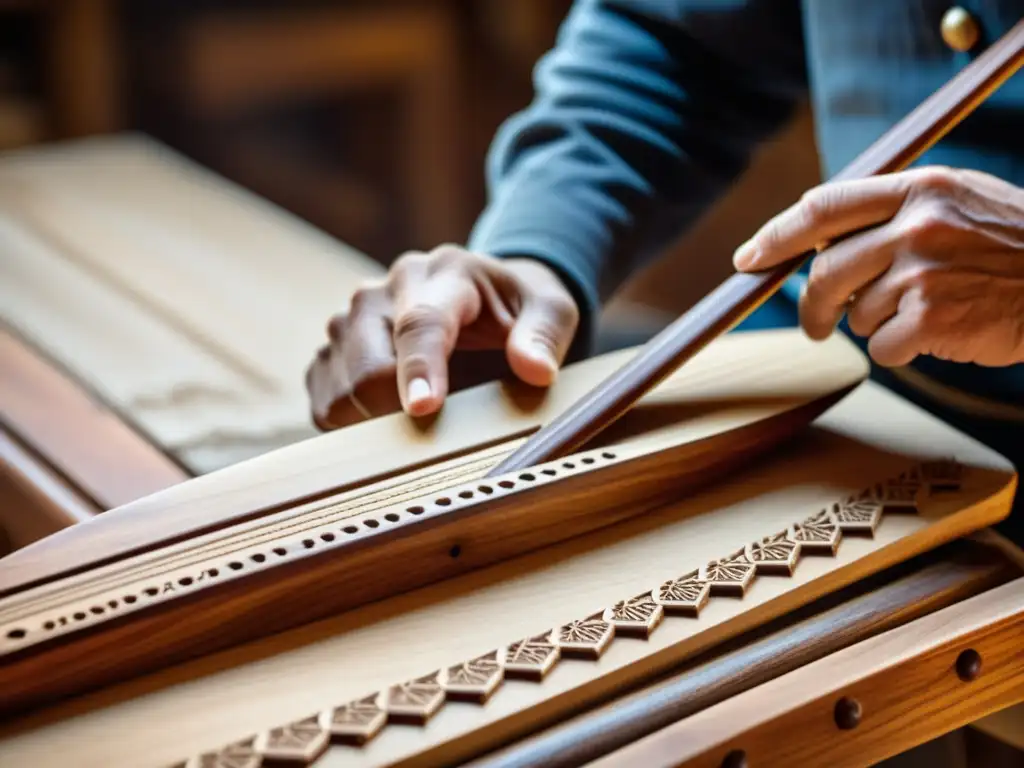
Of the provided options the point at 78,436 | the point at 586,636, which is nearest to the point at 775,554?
the point at 586,636

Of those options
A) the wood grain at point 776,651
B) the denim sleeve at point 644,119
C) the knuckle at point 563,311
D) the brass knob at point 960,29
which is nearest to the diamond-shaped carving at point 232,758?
the wood grain at point 776,651

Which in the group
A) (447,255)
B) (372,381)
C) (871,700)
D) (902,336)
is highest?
(447,255)

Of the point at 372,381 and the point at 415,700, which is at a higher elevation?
the point at 372,381

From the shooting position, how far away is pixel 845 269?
2.63 feet

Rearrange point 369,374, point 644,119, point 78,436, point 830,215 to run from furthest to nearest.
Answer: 1. point 644,119
2. point 78,436
3. point 369,374
4. point 830,215

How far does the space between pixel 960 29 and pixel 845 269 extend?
10.8 inches

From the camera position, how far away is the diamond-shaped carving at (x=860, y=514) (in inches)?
29.2

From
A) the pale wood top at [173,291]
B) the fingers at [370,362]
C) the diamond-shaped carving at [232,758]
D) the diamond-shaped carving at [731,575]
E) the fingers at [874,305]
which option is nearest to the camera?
the diamond-shaped carving at [232,758]

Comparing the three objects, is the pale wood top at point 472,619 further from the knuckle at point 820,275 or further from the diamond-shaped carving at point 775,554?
the knuckle at point 820,275

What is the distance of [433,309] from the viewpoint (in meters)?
0.90

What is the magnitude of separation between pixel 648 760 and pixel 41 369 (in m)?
0.75

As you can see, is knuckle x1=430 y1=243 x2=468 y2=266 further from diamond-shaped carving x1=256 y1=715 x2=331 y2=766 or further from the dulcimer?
diamond-shaped carving x1=256 y1=715 x2=331 y2=766

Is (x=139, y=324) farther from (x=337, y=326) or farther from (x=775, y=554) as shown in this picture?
(x=775, y=554)

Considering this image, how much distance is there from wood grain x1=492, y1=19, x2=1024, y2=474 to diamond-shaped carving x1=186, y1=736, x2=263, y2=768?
0.81ft
